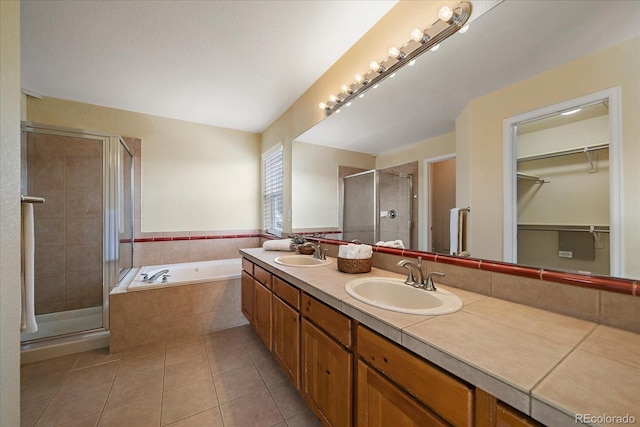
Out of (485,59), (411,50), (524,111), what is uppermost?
(411,50)

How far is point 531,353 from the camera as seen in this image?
62cm

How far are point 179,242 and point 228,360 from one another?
5.72 feet

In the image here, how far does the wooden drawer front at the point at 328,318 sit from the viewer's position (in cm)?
101

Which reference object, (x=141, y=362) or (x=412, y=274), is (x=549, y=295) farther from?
(x=141, y=362)

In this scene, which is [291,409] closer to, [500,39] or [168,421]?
[168,421]

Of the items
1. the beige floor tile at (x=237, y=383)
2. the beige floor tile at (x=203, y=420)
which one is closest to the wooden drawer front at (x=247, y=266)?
the beige floor tile at (x=237, y=383)

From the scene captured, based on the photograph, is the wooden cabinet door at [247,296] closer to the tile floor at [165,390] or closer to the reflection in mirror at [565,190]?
the tile floor at [165,390]

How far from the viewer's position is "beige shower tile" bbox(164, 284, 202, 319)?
2.22 m

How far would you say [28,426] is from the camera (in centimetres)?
129

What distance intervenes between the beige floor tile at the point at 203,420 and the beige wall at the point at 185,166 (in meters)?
2.22

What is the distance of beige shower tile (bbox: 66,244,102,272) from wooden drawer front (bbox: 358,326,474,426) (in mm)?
3011

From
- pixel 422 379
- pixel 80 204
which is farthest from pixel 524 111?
pixel 80 204

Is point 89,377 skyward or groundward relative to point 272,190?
groundward

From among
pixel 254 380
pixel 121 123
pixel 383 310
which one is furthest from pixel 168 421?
pixel 121 123
